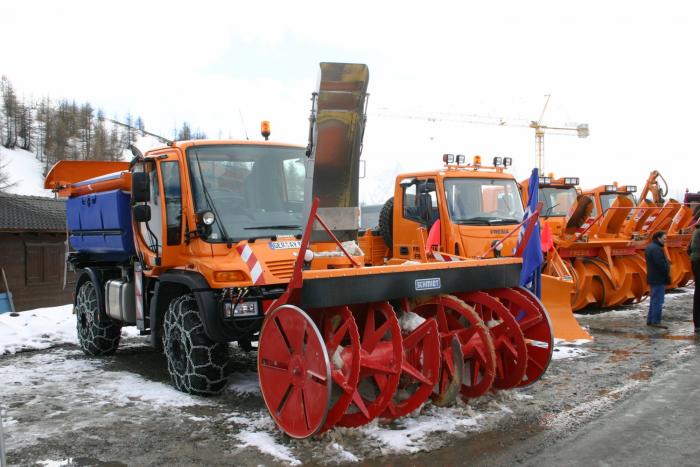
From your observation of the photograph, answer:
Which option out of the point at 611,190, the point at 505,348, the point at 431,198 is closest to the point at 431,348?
the point at 505,348

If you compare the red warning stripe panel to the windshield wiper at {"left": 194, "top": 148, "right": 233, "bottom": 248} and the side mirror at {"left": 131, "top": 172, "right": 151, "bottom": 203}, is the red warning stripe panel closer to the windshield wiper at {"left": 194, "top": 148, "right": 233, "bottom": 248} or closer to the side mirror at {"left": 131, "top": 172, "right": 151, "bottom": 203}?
the windshield wiper at {"left": 194, "top": 148, "right": 233, "bottom": 248}

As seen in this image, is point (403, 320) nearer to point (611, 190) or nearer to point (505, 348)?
point (505, 348)

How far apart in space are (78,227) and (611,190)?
36.7 feet

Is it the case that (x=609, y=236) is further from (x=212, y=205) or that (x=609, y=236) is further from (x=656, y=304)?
(x=212, y=205)

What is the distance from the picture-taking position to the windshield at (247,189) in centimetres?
630

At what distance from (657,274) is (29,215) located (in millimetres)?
22482

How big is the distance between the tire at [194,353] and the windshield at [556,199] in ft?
30.3

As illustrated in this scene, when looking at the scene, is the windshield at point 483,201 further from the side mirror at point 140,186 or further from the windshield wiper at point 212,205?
the side mirror at point 140,186

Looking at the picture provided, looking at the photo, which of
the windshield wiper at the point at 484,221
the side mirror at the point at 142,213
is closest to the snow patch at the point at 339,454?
the side mirror at the point at 142,213

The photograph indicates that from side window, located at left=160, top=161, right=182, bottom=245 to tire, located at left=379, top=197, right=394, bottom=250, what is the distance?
4.73 m

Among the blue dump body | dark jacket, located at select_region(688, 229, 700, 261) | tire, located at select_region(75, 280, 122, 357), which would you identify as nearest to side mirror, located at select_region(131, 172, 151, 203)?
the blue dump body

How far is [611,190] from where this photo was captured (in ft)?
46.8

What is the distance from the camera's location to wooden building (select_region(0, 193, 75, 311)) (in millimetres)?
24016

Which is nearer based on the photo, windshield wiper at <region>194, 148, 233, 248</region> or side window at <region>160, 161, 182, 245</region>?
windshield wiper at <region>194, 148, 233, 248</region>
